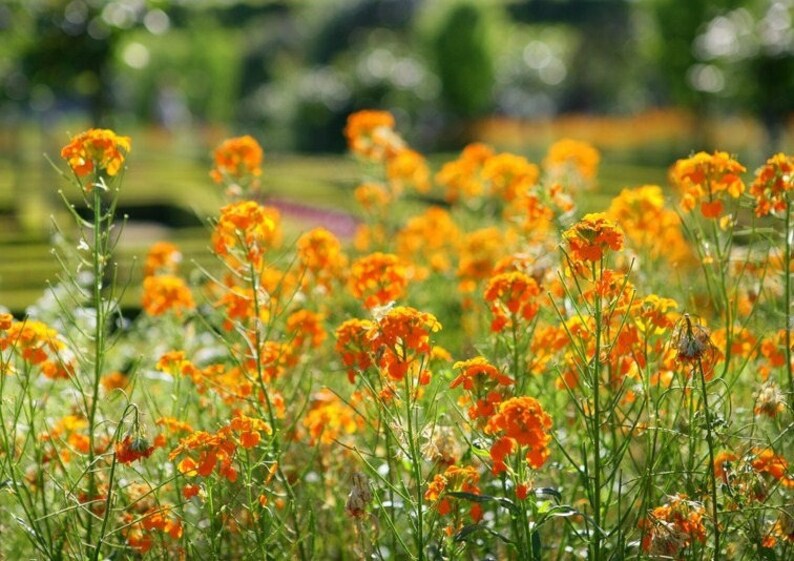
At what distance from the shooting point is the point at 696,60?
18.3 m

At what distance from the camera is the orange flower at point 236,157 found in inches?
150

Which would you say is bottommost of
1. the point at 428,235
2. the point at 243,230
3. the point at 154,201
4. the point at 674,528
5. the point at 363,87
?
the point at 674,528

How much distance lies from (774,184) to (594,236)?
0.71 metres

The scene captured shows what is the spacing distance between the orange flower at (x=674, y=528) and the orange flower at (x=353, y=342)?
0.74 m

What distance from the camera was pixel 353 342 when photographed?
9.43ft

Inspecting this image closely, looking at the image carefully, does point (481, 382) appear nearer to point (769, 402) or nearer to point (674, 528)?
point (674, 528)

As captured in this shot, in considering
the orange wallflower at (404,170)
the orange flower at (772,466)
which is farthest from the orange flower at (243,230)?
the orange wallflower at (404,170)

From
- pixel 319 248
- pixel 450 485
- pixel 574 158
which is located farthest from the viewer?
pixel 574 158

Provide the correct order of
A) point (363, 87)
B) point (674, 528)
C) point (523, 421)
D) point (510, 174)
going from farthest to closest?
point (363, 87)
point (510, 174)
point (674, 528)
point (523, 421)

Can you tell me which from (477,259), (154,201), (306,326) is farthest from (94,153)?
(154,201)

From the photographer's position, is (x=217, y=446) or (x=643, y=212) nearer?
(x=217, y=446)

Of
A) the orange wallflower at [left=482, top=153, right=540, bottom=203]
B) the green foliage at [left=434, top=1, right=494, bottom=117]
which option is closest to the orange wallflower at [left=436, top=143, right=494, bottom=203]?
the orange wallflower at [left=482, top=153, right=540, bottom=203]

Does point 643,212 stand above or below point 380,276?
above

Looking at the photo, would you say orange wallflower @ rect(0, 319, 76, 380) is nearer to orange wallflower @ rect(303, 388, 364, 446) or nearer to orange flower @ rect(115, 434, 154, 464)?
orange flower @ rect(115, 434, 154, 464)
